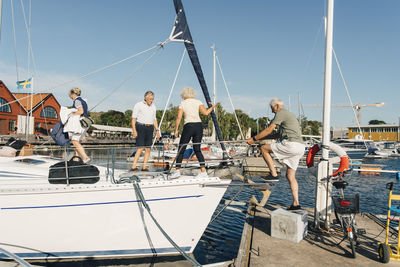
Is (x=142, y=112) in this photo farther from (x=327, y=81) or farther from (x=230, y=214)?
(x=230, y=214)

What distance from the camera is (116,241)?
15.0ft

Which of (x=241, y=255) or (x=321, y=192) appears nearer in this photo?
(x=241, y=255)

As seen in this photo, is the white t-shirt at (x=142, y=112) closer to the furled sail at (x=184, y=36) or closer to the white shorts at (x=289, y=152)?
the furled sail at (x=184, y=36)

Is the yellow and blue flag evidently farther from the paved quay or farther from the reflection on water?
the paved quay

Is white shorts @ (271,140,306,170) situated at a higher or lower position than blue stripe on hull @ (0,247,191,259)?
higher

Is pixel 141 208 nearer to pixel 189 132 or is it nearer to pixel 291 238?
pixel 189 132

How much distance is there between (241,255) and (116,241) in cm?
206

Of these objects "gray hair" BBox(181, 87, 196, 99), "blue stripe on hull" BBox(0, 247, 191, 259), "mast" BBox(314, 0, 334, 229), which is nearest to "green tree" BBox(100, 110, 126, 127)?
"blue stripe on hull" BBox(0, 247, 191, 259)

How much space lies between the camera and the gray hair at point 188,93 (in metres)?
5.04

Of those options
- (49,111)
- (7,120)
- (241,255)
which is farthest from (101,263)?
(49,111)

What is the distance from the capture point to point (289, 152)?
4949 mm

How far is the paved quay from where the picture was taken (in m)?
3.85

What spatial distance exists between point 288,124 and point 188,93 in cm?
188

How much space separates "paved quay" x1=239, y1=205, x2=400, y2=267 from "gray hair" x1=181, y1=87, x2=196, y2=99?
2641 millimetres
